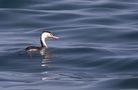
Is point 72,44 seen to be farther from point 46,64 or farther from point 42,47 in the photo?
point 46,64

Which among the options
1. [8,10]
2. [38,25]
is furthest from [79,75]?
[8,10]

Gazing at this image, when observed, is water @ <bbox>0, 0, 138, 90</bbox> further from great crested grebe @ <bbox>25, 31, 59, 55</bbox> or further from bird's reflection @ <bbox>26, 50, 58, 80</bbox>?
great crested grebe @ <bbox>25, 31, 59, 55</bbox>

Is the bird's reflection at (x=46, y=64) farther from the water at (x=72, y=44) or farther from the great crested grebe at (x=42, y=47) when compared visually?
the great crested grebe at (x=42, y=47)

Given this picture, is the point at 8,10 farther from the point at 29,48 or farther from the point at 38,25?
the point at 29,48

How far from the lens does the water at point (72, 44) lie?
26.7 metres

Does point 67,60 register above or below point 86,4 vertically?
below

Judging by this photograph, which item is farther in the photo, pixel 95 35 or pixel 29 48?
pixel 95 35

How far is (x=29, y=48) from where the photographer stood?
3025 centimetres

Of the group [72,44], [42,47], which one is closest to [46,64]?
[42,47]

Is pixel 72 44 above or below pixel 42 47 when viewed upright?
above

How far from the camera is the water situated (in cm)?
2670

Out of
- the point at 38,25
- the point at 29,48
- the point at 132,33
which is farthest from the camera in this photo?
the point at 38,25

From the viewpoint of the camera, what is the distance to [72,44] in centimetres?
3353

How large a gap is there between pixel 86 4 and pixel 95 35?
8.72 meters
